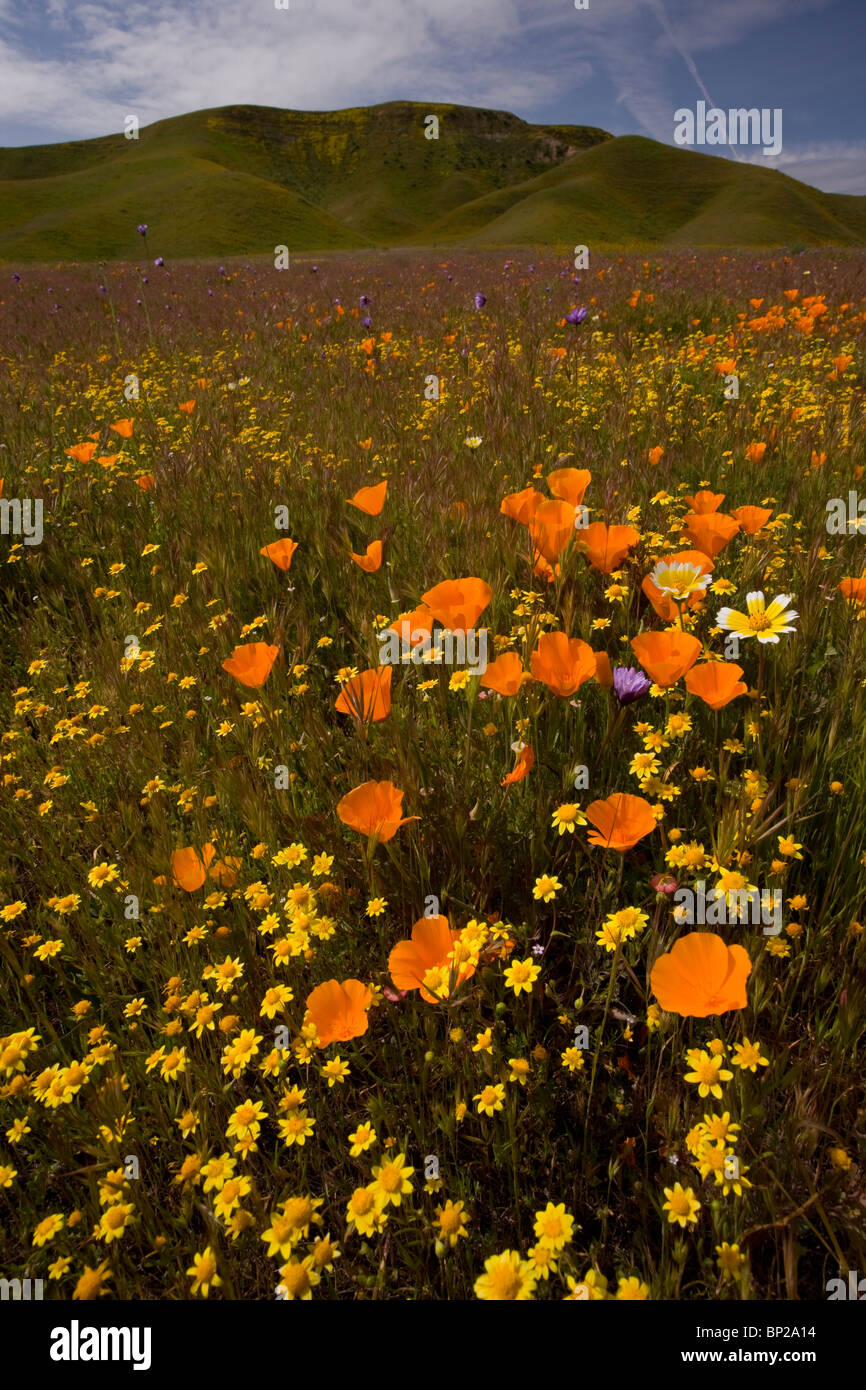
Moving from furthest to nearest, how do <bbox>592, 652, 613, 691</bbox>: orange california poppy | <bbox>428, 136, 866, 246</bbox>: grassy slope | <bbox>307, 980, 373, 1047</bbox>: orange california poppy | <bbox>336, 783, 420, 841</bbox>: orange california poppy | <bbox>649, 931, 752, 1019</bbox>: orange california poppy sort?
<bbox>428, 136, 866, 246</bbox>: grassy slope < <bbox>592, 652, 613, 691</bbox>: orange california poppy < <bbox>336, 783, 420, 841</bbox>: orange california poppy < <bbox>307, 980, 373, 1047</bbox>: orange california poppy < <bbox>649, 931, 752, 1019</bbox>: orange california poppy

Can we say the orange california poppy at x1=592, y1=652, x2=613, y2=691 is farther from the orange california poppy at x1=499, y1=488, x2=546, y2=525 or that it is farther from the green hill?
the green hill

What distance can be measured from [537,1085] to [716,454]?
3136 millimetres

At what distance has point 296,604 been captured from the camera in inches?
114

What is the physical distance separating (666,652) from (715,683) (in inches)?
5.3

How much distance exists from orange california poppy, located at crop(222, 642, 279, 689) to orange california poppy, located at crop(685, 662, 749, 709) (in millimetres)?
1085

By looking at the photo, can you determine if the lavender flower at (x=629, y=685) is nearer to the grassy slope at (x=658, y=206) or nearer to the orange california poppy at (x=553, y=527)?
the orange california poppy at (x=553, y=527)

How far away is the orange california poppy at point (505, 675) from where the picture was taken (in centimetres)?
161

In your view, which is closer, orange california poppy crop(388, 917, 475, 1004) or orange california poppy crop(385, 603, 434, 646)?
orange california poppy crop(388, 917, 475, 1004)

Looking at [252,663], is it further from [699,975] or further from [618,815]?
[699,975]

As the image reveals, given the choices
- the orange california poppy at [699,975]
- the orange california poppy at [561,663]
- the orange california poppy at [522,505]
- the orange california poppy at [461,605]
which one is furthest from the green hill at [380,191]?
the orange california poppy at [699,975]

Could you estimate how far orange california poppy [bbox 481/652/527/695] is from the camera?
5.29 ft

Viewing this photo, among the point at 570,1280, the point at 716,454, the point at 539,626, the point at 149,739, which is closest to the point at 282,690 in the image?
the point at 149,739

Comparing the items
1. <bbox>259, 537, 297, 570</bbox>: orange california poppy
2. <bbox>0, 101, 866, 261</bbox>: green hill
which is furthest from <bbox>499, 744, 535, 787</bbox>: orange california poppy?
<bbox>0, 101, 866, 261</bbox>: green hill

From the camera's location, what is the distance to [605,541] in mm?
2002
